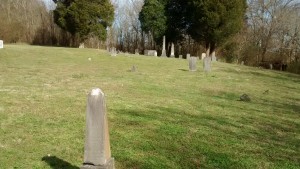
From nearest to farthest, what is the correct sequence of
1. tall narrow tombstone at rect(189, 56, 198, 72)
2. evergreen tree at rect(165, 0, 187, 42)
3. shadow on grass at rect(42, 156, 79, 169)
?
shadow on grass at rect(42, 156, 79, 169), tall narrow tombstone at rect(189, 56, 198, 72), evergreen tree at rect(165, 0, 187, 42)

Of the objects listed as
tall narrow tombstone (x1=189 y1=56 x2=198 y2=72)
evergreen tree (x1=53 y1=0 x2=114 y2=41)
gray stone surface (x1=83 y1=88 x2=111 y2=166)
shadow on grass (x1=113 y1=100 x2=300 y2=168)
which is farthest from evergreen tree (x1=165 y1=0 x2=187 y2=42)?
gray stone surface (x1=83 y1=88 x2=111 y2=166)

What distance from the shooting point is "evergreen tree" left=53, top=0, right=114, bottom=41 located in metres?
37.5

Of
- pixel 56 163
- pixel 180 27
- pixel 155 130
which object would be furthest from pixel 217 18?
pixel 56 163

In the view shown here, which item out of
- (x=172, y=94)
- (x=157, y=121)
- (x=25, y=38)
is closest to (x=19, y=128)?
(x=157, y=121)

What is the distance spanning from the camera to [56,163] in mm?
4746

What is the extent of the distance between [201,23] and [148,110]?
94.5ft

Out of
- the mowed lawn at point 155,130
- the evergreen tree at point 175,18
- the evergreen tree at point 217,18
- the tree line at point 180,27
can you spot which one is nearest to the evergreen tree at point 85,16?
the tree line at point 180,27

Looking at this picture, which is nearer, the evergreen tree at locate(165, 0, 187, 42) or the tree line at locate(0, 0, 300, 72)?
the tree line at locate(0, 0, 300, 72)

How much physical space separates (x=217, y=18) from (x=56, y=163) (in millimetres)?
31928

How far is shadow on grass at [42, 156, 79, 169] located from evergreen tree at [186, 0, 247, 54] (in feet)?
104

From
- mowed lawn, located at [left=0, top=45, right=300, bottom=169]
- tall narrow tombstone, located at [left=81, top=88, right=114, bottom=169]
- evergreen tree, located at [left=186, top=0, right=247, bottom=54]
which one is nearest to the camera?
tall narrow tombstone, located at [left=81, top=88, right=114, bottom=169]

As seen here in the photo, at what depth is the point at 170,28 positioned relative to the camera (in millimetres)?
41156

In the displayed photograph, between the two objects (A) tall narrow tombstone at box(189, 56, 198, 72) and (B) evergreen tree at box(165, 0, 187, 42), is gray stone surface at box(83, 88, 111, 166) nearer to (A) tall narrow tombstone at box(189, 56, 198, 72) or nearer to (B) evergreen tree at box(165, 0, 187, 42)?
(A) tall narrow tombstone at box(189, 56, 198, 72)

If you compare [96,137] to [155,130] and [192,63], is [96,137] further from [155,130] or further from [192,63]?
[192,63]
